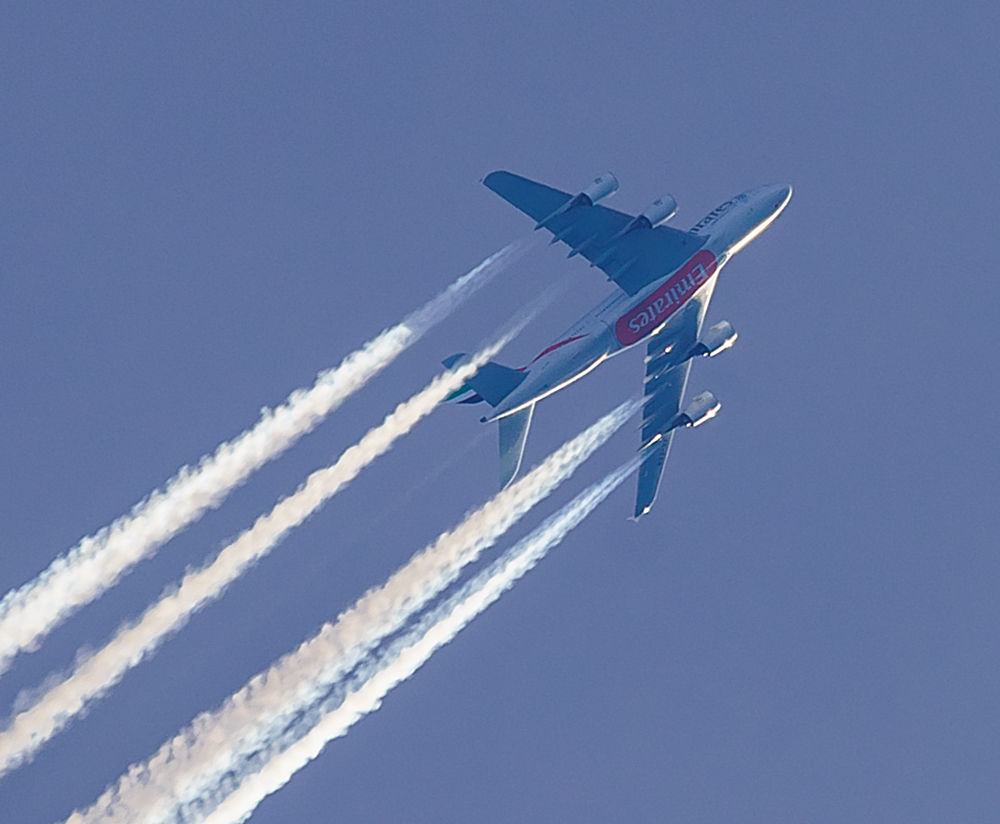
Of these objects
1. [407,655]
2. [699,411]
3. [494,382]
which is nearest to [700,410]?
[699,411]

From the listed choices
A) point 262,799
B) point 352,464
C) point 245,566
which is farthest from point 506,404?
point 262,799

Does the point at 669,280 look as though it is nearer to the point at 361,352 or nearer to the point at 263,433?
the point at 361,352

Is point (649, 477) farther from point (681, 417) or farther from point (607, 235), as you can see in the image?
point (607, 235)

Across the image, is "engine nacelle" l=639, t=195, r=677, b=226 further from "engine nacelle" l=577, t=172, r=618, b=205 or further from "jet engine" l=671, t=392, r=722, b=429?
"jet engine" l=671, t=392, r=722, b=429

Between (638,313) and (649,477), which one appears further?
(649,477)

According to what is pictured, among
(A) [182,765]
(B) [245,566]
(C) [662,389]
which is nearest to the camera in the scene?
(A) [182,765]

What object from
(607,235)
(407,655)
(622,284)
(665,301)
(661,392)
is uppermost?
(607,235)
